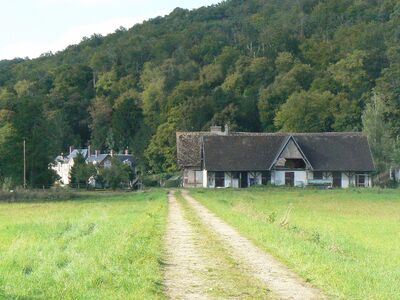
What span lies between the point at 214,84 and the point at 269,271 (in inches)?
4784

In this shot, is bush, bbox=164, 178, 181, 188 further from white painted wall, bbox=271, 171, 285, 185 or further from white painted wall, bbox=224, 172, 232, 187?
white painted wall, bbox=271, 171, 285, 185

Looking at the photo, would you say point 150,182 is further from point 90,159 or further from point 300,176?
point 90,159

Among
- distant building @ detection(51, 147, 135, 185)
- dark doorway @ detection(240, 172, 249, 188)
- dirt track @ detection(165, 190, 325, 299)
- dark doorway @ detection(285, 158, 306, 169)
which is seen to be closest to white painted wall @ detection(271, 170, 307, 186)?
dark doorway @ detection(285, 158, 306, 169)

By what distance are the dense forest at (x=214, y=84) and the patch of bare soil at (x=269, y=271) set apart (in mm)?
51455

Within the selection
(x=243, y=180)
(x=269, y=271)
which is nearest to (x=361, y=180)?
(x=243, y=180)

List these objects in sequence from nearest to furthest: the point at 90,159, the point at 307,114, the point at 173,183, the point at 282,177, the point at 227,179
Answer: the point at 227,179 < the point at 282,177 < the point at 173,183 < the point at 307,114 < the point at 90,159

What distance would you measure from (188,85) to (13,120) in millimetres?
56496

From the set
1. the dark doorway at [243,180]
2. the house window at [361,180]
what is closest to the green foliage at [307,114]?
the house window at [361,180]

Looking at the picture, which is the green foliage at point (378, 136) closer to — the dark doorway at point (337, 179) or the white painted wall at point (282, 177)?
the dark doorway at point (337, 179)

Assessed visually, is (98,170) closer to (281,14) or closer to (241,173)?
(241,173)

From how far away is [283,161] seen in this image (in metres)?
73.7

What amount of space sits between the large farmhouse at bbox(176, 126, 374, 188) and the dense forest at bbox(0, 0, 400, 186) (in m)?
6.96

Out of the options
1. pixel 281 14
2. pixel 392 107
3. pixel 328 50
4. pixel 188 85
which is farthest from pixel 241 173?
pixel 281 14

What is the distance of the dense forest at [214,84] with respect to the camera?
82.2 m
